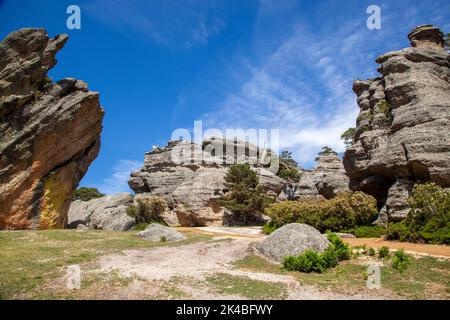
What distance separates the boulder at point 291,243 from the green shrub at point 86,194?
74.5m

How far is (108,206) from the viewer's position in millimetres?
50500

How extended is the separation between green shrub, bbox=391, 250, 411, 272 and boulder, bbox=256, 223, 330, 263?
3.18m

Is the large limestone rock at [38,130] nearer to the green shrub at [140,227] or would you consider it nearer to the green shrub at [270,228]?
the green shrub at [140,227]

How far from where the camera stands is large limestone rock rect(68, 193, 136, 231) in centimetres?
3828

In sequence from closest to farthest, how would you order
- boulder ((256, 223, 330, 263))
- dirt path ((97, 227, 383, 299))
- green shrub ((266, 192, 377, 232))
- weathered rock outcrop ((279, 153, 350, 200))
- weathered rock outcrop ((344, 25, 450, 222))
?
1. dirt path ((97, 227, 383, 299))
2. boulder ((256, 223, 330, 263))
3. weathered rock outcrop ((344, 25, 450, 222))
4. green shrub ((266, 192, 377, 232))
5. weathered rock outcrop ((279, 153, 350, 200))

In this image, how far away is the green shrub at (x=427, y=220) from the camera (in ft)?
63.2

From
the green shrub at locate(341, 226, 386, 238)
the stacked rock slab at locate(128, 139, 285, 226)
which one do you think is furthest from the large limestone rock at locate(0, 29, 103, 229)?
the green shrub at locate(341, 226, 386, 238)

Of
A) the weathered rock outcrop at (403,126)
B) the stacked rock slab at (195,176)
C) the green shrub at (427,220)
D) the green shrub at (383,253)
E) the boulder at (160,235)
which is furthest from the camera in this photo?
the stacked rock slab at (195,176)

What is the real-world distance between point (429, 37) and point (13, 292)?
44719mm

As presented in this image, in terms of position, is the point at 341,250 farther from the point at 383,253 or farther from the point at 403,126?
the point at 403,126

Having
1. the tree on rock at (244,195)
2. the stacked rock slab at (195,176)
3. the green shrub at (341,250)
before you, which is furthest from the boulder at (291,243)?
the stacked rock slab at (195,176)

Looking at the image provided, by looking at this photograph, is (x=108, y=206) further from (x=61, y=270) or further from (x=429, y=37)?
(x=429, y=37)

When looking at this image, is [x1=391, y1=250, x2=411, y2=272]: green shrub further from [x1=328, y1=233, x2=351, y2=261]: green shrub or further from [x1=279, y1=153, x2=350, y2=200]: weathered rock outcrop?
[x1=279, y1=153, x2=350, y2=200]: weathered rock outcrop
